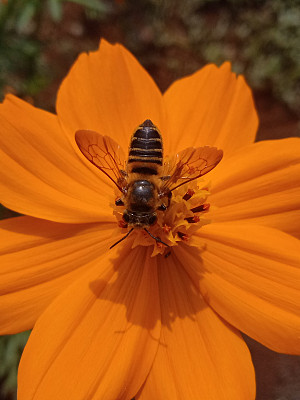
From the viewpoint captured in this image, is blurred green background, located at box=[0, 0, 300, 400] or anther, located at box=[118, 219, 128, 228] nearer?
anther, located at box=[118, 219, 128, 228]

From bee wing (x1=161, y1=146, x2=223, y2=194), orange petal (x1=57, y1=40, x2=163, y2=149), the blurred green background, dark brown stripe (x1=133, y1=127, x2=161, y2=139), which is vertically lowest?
bee wing (x1=161, y1=146, x2=223, y2=194)

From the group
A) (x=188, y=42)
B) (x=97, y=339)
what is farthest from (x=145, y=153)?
(x=188, y=42)

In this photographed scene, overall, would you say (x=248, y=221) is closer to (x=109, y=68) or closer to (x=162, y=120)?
(x=162, y=120)

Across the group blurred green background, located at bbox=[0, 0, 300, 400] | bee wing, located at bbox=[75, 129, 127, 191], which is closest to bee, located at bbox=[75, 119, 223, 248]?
bee wing, located at bbox=[75, 129, 127, 191]

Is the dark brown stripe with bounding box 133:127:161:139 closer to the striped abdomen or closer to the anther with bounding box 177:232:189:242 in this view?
the striped abdomen

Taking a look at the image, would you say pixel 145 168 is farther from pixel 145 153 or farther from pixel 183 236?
pixel 183 236

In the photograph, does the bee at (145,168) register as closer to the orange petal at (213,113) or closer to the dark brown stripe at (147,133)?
the dark brown stripe at (147,133)
